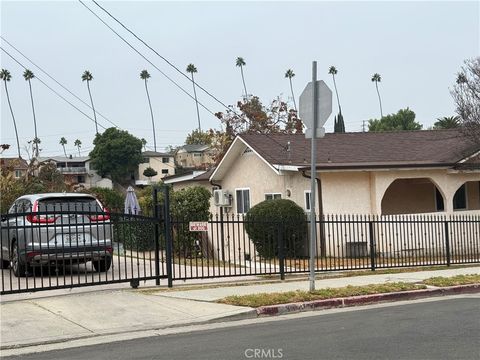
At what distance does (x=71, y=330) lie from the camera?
823 centimetres

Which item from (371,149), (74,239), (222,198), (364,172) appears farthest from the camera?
(222,198)

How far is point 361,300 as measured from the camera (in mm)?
10781

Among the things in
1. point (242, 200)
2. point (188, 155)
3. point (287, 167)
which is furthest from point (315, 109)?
point (188, 155)

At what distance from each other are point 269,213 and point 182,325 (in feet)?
35.7

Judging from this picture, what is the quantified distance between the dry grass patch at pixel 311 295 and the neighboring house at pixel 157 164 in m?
84.9

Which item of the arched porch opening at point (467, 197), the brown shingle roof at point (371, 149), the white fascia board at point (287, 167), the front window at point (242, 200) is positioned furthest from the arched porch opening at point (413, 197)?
the front window at point (242, 200)

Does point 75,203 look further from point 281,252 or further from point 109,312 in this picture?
point 281,252

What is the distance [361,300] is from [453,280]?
3128 mm

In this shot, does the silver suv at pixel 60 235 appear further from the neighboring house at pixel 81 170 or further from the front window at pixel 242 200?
the neighboring house at pixel 81 170

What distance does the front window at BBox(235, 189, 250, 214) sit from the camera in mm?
23766

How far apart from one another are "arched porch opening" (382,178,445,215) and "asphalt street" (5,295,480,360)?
13820mm

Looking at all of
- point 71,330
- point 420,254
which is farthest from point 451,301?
point 420,254

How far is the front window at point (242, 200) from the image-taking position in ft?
78.0

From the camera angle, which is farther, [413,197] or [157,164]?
[157,164]
